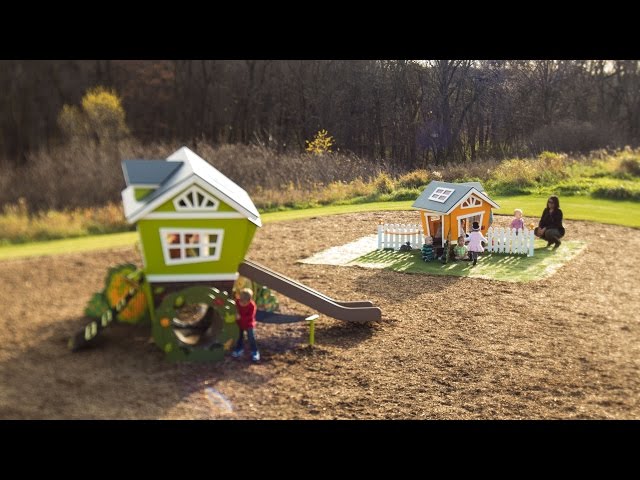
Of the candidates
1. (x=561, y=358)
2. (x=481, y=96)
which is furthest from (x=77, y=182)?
(x=561, y=358)

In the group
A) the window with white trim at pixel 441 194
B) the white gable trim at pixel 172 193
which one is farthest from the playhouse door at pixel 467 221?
the white gable trim at pixel 172 193

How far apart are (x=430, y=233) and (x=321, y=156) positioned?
220 centimetres

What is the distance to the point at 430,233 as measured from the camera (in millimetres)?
6637

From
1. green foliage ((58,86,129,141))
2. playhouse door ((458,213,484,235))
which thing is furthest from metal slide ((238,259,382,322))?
playhouse door ((458,213,484,235))

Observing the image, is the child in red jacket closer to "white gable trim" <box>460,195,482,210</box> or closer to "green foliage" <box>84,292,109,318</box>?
"green foliage" <box>84,292,109,318</box>

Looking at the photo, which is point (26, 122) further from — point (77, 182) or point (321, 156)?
point (321, 156)

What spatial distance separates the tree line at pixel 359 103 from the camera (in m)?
3.76

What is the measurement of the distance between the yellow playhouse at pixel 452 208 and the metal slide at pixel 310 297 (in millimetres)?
1546

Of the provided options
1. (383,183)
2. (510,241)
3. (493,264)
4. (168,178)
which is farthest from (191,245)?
(510,241)

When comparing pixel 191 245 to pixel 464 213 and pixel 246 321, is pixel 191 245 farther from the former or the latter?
pixel 464 213

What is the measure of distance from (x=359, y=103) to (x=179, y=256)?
6.01 ft

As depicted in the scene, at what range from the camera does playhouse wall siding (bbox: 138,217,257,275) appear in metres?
3.94

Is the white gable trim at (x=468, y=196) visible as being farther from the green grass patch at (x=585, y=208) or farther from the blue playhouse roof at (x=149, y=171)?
the blue playhouse roof at (x=149, y=171)

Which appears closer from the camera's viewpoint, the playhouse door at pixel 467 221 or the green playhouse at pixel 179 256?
the green playhouse at pixel 179 256
